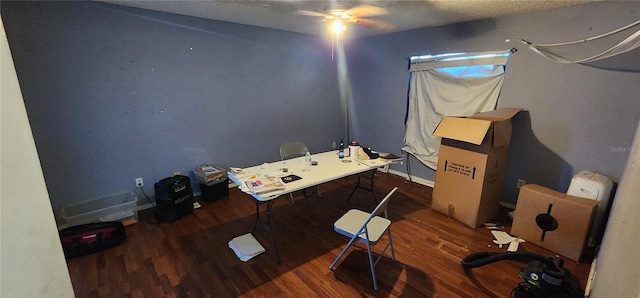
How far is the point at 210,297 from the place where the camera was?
186 centimetres

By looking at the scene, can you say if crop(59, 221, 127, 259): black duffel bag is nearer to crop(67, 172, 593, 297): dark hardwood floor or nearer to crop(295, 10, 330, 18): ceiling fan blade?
crop(67, 172, 593, 297): dark hardwood floor

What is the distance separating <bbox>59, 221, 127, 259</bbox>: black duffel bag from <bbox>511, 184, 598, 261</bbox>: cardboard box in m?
3.83

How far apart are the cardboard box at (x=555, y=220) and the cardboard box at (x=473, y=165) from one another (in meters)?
0.31

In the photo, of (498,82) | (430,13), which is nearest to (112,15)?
(430,13)

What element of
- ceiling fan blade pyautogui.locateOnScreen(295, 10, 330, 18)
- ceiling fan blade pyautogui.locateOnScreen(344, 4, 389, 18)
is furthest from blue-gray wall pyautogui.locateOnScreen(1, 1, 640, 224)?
ceiling fan blade pyautogui.locateOnScreen(344, 4, 389, 18)

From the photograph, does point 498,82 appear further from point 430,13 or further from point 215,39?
point 215,39

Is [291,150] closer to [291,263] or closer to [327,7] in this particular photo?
[291,263]

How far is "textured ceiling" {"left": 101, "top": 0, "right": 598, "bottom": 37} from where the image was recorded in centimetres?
247

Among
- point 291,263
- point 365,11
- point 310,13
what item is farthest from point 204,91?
point 291,263

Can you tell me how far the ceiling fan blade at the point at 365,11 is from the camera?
8.64 ft

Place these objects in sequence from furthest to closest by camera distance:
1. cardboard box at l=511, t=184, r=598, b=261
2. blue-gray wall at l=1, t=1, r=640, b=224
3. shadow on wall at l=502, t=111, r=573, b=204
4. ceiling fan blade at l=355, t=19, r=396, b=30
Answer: ceiling fan blade at l=355, t=19, r=396, b=30 → shadow on wall at l=502, t=111, r=573, b=204 → blue-gray wall at l=1, t=1, r=640, b=224 → cardboard box at l=511, t=184, r=598, b=261

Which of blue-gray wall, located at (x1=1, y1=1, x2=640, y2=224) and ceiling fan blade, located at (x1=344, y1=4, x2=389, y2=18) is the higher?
ceiling fan blade, located at (x1=344, y1=4, x2=389, y2=18)

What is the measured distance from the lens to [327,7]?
2.60 meters

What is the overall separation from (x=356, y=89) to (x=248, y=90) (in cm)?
195
